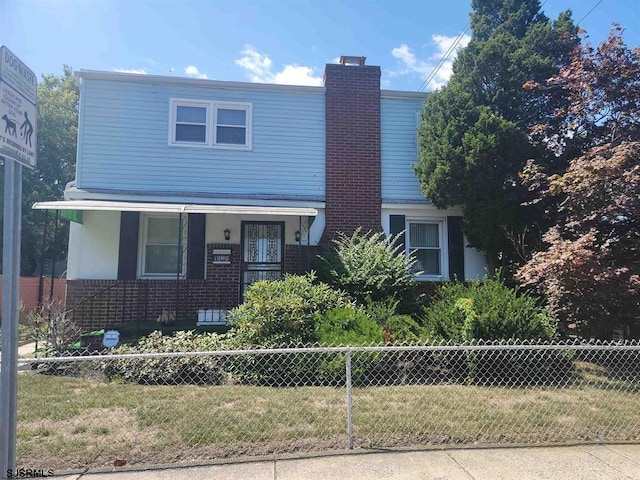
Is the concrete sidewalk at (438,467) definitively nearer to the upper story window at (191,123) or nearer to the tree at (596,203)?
the tree at (596,203)

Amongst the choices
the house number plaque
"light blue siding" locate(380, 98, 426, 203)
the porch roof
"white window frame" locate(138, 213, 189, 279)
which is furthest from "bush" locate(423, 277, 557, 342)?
"white window frame" locate(138, 213, 189, 279)

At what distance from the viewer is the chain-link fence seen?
4.14m

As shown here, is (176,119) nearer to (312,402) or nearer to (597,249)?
(312,402)

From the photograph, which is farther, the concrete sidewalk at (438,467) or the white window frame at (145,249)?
the white window frame at (145,249)

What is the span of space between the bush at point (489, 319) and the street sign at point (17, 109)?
5.88 metres

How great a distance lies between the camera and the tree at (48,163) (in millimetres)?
21875

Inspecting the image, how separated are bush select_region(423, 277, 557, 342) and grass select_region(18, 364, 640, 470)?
0.91m

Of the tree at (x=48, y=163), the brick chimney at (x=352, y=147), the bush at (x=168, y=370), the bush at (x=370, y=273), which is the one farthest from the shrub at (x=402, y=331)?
the tree at (x=48, y=163)

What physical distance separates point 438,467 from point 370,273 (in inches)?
201

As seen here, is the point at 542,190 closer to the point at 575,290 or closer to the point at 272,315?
the point at 575,290

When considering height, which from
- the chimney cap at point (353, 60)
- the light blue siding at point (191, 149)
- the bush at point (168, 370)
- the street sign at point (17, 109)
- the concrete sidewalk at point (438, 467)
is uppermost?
the chimney cap at point (353, 60)

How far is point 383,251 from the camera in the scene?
9070 mm

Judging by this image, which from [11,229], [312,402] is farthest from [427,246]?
[11,229]

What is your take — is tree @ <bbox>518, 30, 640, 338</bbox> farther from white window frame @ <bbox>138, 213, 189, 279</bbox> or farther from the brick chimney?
white window frame @ <bbox>138, 213, 189, 279</bbox>
